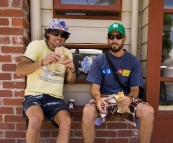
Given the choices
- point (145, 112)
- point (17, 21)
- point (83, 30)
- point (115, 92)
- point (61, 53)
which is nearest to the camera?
point (145, 112)

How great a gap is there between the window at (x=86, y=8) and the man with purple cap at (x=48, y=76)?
1.42 feet

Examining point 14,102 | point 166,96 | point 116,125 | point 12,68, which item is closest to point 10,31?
point 12,68

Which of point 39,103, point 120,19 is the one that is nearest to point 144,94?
point 120,19

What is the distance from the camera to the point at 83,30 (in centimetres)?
293

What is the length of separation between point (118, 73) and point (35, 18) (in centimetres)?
125

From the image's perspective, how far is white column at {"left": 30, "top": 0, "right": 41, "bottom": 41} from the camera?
9.06 feet

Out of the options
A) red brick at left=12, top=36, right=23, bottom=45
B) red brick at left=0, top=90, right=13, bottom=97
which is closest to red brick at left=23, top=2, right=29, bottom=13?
red brick at left=12, top=36, right=23, bottom=45

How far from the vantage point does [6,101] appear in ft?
8.35

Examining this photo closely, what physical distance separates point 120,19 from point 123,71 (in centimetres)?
80

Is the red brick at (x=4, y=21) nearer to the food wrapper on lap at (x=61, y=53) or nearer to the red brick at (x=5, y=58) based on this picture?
the red brick at (x=5, y=58)

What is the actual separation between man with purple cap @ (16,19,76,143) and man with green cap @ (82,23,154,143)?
254mm

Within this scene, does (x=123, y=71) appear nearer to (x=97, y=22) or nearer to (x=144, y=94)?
(x=144, y=94)

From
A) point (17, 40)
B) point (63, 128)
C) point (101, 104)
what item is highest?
point (17, 40)

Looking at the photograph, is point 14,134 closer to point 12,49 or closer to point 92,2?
point 12,49
